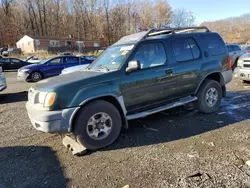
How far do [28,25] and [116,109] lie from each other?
73.9 m

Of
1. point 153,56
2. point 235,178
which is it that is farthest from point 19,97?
point 235,178

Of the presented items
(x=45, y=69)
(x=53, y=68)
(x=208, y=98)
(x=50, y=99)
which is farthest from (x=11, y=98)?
(x=208, y=98)

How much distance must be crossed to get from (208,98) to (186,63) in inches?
45.8

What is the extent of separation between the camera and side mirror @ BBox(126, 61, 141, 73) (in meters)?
4.00

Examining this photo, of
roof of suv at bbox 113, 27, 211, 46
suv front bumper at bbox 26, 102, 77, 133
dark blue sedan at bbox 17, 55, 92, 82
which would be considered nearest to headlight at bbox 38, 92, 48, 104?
suv front bumper at bbox 26, 102, 77, 133

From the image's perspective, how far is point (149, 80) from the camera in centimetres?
436

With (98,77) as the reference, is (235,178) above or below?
below

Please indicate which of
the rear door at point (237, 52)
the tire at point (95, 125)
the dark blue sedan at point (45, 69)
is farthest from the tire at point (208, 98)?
the rear door at point (237, 52)

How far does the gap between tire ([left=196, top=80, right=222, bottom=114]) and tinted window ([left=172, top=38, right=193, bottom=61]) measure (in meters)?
0.82

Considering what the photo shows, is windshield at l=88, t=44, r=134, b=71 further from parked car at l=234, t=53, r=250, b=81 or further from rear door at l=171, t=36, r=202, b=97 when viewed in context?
parked car at l=234, t=53, r=250, b=81

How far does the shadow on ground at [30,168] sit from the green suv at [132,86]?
543 mm

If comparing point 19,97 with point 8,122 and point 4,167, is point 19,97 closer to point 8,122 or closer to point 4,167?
point 8,122

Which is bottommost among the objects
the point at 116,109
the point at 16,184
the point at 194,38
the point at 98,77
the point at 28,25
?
the point at 16,184

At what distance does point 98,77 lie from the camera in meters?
3.88
